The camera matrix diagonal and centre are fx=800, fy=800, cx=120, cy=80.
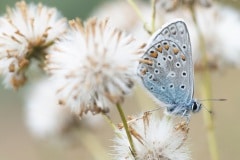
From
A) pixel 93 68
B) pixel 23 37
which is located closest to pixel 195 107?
pixel 93 68

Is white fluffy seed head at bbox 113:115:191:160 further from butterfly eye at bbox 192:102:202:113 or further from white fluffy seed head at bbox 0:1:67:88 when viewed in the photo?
white fluffy seed head at bbox 0:1:67:88

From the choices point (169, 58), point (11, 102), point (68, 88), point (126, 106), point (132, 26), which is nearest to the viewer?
point (68, 88)

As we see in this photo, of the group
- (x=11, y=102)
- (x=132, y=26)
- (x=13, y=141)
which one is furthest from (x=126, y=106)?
(x=132, y=26)

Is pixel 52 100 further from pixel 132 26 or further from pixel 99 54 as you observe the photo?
pixel 99 54

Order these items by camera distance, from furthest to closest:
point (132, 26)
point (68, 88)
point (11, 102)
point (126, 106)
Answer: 1. point (11, 102)
2. point (126, 106)
3. point (132, 26)
4. point (68, 88)

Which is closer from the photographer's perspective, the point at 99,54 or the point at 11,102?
the point at 99,54

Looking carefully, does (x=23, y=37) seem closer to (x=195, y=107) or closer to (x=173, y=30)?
(x=173, y=30)

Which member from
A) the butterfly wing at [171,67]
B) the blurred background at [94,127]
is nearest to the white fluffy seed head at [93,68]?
the butterfly wing at [171,67]
